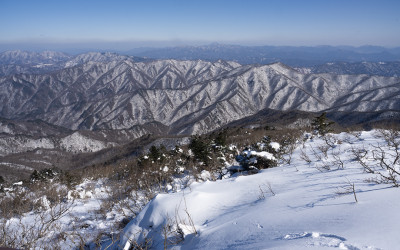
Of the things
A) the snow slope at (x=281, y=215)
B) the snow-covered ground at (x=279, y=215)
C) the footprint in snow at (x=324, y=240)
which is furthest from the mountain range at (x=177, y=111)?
the footprint in snow at (x=324, y=240)

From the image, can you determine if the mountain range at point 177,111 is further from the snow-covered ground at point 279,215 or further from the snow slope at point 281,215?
the snow slope at point 281,215

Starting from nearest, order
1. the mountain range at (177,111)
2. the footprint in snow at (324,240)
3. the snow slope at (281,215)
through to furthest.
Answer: the footprint in snow at (324,240) → the snow slope at (281,215) → the mountain range at (177,111)

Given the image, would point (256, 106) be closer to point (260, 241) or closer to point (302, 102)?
point (302, 102)

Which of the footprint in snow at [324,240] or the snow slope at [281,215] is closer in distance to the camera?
the footprint in snow at [324,240]

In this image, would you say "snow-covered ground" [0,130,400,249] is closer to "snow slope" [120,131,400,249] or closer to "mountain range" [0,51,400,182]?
"snow slope" [120,131,400,249]

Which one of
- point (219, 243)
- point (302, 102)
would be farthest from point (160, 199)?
point (302, 102)

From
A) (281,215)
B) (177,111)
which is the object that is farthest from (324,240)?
(177,111)

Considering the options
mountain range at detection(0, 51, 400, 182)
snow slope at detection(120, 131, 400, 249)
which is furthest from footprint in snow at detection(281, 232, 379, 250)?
mountain range at detection(0, 51, 400, 182)

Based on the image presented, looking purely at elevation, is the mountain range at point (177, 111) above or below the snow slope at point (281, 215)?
below

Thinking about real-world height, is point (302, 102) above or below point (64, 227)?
below
